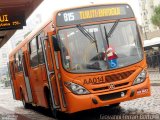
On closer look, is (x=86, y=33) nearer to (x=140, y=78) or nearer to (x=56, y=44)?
(x=56, y=44)

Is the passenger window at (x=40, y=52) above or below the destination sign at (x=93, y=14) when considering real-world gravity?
below

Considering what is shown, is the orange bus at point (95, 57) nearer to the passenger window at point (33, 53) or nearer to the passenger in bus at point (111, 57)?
the passenger in bus at point (111, 57)

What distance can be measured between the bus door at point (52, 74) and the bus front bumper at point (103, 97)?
1.82ft

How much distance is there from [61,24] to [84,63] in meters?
1.22

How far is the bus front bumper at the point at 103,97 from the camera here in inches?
416

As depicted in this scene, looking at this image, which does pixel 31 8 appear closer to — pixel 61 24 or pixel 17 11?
pixel 17 11

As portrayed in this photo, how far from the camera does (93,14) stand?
11.4m

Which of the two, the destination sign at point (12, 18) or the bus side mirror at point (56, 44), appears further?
the destination sign at point (12, 18)

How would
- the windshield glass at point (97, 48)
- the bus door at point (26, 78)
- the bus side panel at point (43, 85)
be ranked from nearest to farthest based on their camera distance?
the windshield glass at point (97, 48)
the bus side panel at point (43, 85)
the bus door at point (26, 78)

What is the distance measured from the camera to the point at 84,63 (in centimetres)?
1075

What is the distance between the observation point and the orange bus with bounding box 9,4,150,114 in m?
10.7

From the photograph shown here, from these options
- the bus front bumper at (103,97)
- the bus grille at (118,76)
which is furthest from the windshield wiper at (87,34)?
the bus front bumper at (103,97)

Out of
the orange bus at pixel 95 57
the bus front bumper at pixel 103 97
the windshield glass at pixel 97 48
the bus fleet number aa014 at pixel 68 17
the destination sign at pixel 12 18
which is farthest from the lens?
the destination sign at pixel 12 18

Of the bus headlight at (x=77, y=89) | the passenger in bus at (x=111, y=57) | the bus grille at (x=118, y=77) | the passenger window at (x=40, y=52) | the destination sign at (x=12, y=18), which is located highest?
the destination sign at (x=12, y=18)
